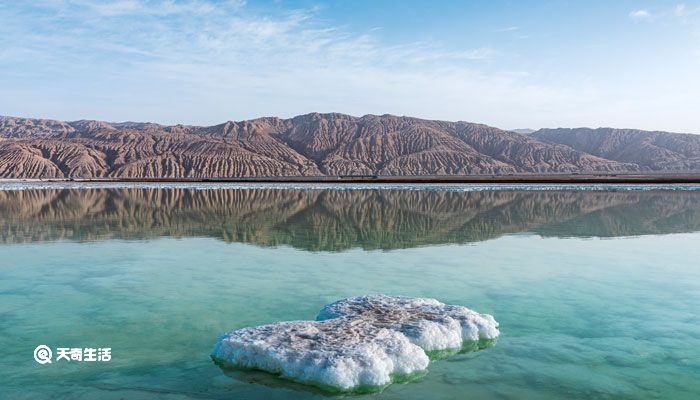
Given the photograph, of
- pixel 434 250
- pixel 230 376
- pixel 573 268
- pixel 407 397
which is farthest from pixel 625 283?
pixel 230 376

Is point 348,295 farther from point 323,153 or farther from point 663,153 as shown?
point 663,153

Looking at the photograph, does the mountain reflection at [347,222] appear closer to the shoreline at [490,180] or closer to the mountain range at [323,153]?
the shoreline at [490,180]

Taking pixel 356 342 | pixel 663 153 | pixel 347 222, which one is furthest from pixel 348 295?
pixel 663 153

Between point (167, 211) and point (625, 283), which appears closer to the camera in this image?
point (625, 283)

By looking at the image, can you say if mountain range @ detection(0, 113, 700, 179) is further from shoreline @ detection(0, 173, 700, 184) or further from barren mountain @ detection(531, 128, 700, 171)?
shoreline @ detection(0, 173, 700, 184)

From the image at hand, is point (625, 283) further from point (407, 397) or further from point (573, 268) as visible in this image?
point (407, 397)

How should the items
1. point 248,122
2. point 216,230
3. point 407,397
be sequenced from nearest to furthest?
point 407,397 < point 216,230 < point 248,122
